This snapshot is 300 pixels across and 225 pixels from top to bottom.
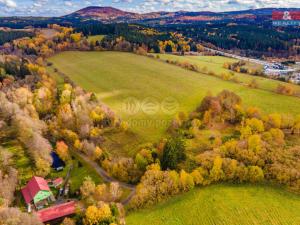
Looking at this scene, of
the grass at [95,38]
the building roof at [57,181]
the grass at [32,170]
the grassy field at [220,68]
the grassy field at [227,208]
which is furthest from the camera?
the grass at [95,38]

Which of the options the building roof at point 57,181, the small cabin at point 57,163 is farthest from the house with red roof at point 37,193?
the small cabin at point 57,163

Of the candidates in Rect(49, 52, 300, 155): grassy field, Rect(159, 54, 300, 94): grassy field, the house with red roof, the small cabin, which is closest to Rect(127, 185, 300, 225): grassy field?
the house with red roof

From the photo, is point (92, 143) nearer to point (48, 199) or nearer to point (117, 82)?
point (48, 199)

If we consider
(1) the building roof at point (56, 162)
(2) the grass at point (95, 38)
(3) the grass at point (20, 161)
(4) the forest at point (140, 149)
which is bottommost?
(1) the building roof at point (56, 162)

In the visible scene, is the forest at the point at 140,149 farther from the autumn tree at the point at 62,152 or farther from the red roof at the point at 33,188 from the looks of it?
the red roof at the point at 33,188

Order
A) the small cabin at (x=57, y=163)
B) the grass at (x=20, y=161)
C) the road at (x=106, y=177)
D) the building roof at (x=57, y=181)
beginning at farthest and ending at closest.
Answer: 1. the small cabin at (x=57, y=163)
2. the grass at (x=20, y=161)
3. the building roof at (x=57, y=181)
4. the road at (x=106, y=177)

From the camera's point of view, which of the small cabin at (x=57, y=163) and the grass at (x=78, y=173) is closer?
the grass at (x=78, y=173)
